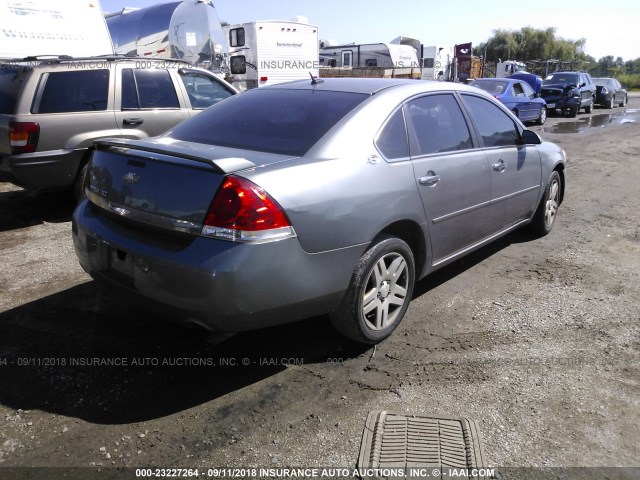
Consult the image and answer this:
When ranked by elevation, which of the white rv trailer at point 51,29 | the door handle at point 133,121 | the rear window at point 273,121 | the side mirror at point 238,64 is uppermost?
the white rv trailer at point 51,29

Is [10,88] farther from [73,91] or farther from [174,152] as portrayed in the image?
[174,152]

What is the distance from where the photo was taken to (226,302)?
2.59 metres

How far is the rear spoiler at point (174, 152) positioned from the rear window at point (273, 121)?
0.42m

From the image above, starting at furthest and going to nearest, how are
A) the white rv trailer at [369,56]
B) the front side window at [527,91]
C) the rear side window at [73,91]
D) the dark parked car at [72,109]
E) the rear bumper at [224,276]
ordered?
the white rv trailer at [369,56], the front side window at [527,91], the rear side window at [73,91], the dark parked car at [72,109], the rear bumper at [224,276]

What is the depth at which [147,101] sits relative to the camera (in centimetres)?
654

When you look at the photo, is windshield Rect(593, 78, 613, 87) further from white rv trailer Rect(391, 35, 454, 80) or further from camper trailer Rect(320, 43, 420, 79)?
camper trailer Rect(320, 43, 420, 79)

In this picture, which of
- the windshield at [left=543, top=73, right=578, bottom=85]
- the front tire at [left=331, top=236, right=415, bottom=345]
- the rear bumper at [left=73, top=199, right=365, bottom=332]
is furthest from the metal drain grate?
the windshield at [left=543, top=73, right=578, bottom=85]

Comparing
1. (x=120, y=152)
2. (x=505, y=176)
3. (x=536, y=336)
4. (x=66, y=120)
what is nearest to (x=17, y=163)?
(x=66, y=120)

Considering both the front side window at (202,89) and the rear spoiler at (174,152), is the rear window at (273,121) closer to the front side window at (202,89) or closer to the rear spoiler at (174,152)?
the rear spoiler at (174,152)

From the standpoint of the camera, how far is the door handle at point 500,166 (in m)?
4.34

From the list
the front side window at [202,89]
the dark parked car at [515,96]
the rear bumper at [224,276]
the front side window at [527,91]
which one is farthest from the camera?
the front side window at [527,91]

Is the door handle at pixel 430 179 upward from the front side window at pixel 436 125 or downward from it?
downward

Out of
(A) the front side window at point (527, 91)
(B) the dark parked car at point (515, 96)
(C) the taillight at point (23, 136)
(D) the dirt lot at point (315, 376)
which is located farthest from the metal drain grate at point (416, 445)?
(A) the front side window at point (527, 91)

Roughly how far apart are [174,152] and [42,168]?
363 cm
